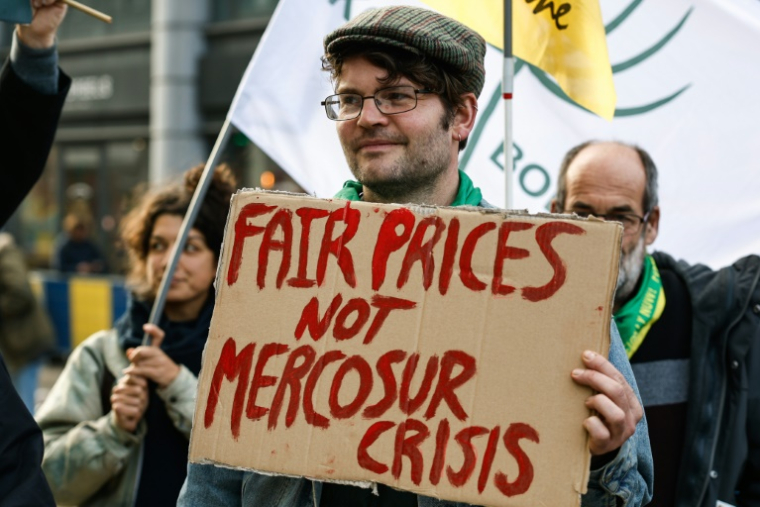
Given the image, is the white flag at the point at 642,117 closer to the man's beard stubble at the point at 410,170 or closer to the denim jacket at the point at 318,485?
the man's beard stubble at the point at 410,170

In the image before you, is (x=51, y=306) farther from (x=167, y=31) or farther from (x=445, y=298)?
(x=445, y=298)

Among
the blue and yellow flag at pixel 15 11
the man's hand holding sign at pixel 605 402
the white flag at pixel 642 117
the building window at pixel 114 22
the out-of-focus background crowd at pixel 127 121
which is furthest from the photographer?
the building window at pixel 114 22

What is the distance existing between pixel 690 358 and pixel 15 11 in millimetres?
2001

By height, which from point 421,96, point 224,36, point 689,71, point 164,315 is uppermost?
point 224,36

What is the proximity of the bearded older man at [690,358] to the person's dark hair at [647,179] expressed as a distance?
0.09 feet

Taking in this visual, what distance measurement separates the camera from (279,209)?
1748 mm

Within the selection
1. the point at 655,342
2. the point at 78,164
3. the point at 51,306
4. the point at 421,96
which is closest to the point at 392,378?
the point at 421,96

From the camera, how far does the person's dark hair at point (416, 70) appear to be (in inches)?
74.7

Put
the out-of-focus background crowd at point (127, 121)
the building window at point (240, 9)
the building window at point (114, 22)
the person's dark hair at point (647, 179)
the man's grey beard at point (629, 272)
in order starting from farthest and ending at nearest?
1. the building window at point (114, 22)
2. the building window at point (240, 9)
3. the out-of-focus background crowd at point (127, 121)
4. the person's dark hair at point (647, 179)
5. the man's grey beard at point (629, 272)

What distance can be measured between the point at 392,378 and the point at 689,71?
2.14 m

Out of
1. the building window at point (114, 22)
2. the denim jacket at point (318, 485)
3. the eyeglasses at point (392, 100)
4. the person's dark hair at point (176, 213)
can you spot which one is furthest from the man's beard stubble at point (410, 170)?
the building window at point (114, 22)

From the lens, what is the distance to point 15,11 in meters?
2.47

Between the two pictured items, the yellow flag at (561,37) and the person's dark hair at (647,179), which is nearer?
the yellow flag at (561,37)

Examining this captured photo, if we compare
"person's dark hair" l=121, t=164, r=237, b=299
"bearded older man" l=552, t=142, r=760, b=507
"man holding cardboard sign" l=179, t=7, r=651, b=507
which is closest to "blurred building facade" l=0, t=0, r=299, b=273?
"person's dark hair" l=121, t=164, r=237, b=299
